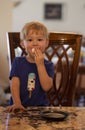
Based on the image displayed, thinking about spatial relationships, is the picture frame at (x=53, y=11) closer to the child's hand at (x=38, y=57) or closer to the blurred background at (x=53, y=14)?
the blurred background at (x=53, y=14)

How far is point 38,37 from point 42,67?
0.47 ft

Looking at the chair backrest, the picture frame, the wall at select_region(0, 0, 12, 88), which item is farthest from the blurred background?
the chair backrest

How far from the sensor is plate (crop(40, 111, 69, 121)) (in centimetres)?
99

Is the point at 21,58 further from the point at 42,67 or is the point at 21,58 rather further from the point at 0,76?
the point at 0,76

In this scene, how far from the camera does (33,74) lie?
1347mm

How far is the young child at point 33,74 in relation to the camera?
1290 mm

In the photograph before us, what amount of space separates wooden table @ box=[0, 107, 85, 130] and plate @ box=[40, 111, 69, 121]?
0.01 metres

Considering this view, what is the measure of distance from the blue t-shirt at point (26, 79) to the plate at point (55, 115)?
270 millimetres

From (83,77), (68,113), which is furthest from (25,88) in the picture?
(83,77)

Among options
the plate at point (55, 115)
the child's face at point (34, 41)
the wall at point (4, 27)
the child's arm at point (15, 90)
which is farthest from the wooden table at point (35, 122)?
the wall at point (4, 27)

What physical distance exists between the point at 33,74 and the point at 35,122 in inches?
15.6

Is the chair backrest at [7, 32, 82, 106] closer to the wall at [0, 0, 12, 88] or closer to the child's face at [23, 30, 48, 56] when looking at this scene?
the child's face at [23, 30, 48, 56]

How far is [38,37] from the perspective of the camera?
134cm

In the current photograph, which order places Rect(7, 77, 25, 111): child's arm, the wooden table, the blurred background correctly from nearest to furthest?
the wooden table → Rect(7, 77, 25, 111): child's arm → the blurred background
